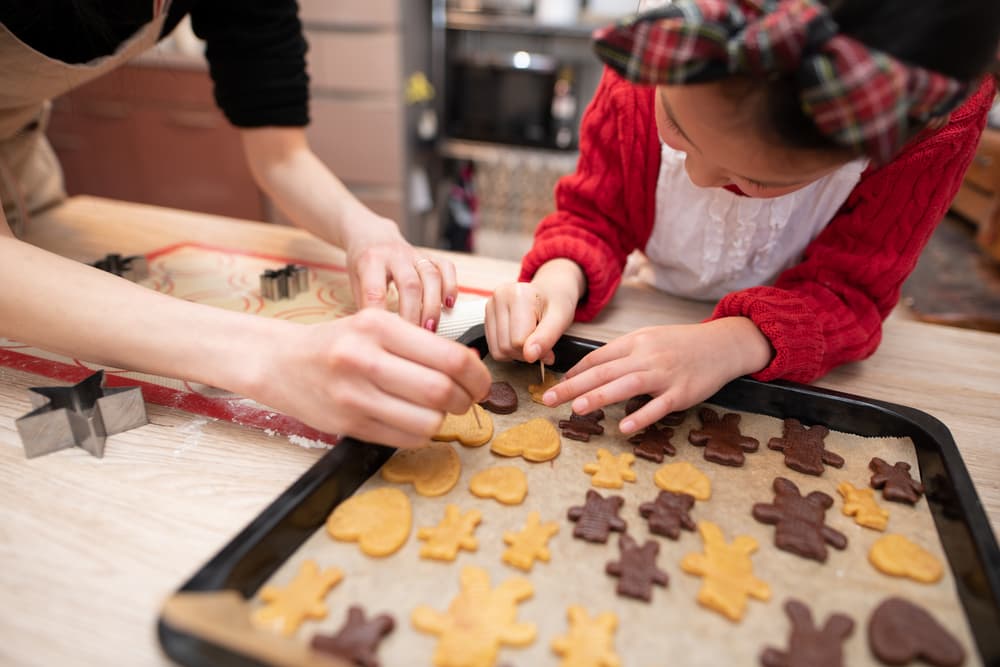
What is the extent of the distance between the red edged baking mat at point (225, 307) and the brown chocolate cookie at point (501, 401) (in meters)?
0.16

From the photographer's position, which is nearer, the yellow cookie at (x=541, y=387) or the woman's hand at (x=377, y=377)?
the woman's hand at (x=377, y=377)

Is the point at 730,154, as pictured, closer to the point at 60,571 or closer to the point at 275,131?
the point at 60,571

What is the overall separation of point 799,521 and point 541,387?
32 centimetres

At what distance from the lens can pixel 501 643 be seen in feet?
1.56

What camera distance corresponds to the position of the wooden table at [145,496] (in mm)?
454

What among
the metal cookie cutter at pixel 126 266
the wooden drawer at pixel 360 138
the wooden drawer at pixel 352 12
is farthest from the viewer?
the wooden drawer at pixel 360 138

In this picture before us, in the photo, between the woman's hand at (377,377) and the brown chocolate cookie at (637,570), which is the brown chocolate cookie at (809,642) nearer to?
the brown chocolate cookie at (637,570)

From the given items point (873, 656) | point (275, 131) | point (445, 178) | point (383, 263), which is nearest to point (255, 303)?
point (383, 263)

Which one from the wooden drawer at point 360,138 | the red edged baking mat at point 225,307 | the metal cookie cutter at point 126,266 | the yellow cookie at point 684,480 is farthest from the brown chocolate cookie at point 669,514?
the wooden drawer at point 360,138

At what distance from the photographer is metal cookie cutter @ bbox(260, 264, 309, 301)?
3.16 feet

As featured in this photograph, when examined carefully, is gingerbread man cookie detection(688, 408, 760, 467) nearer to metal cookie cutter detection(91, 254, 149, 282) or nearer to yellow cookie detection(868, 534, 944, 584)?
yellow cookie detection(868, 534, 944, 584)

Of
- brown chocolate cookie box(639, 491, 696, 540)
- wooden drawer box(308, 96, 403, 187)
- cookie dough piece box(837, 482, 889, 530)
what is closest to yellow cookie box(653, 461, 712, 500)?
brown chocolate cookie box(639, 491, 696, 540)

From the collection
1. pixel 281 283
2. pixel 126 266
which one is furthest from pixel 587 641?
pixel 126 266

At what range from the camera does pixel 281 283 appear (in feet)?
3.17
